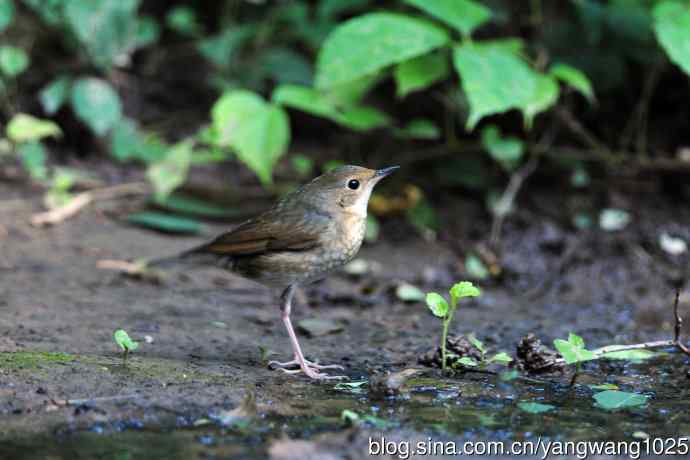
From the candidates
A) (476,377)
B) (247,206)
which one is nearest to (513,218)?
(247,206)

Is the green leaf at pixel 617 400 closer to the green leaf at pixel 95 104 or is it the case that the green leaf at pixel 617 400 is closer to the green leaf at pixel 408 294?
the green leaf at pixel 408 294

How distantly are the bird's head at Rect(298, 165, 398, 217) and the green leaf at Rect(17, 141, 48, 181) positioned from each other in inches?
129

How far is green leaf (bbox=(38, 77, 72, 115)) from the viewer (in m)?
7.42

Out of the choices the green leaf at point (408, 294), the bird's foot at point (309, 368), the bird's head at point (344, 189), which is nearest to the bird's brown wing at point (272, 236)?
the bird's head at point (344, 189)

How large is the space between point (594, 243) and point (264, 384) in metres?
3.68

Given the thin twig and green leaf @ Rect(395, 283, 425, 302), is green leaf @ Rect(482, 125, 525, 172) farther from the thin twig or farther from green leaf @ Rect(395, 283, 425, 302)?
green leaf @ Rect(395, 283, 425, 302)

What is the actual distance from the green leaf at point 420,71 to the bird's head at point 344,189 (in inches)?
57.1

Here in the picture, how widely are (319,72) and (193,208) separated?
74.3 inches

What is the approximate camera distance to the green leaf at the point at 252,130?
6.08m

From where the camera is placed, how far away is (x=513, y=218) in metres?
6.94

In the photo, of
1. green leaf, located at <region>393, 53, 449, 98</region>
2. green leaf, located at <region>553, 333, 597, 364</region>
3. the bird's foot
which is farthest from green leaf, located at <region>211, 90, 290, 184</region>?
green leaf, located at <region>553, 333, 597, 364</region>

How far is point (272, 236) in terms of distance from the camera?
15.2ft

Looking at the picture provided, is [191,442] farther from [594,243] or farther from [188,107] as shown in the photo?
[188,107]

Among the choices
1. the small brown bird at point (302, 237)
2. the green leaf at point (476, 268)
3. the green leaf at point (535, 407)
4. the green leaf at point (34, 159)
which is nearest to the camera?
the green leaf at point (535, 407)
